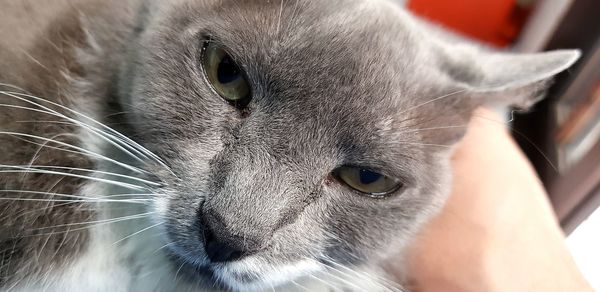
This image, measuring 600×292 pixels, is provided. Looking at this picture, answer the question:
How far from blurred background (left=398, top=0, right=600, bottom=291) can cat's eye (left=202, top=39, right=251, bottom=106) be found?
89 cm

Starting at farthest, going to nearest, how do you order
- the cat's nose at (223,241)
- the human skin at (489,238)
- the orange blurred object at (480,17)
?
the orange blurred object at (480,17) → the human skin at (489,238) → the cat's nose at (223,241)

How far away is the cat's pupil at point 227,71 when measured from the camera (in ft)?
2.41

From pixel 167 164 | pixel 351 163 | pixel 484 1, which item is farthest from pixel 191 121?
pixel 484 1

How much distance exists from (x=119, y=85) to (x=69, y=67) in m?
0.07

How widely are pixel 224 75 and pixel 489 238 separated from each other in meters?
0.51

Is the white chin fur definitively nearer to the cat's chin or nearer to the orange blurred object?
the cat's chin

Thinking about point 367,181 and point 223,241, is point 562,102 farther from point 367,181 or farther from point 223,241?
point 223,241

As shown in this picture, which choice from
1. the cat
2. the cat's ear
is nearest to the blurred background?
the cat's ear

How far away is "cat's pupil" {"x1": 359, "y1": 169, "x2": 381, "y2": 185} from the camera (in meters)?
0.77

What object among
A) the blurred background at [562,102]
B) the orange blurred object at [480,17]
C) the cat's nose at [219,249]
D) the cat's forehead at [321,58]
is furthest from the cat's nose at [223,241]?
the orange blurred object at [480,17]

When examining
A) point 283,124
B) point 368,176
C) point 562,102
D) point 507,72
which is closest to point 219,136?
point 283,124

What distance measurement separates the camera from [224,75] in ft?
2.43

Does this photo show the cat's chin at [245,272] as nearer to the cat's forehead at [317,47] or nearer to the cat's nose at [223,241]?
the cat's nose at [223,241]

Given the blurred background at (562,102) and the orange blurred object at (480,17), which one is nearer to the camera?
the blurred background at (562,102)
